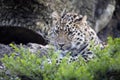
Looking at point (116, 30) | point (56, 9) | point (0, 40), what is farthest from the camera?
point (116, 30)

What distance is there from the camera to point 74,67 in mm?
4273

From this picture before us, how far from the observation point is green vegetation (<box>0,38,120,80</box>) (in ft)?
13.5

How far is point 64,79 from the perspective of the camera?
13.5 ft

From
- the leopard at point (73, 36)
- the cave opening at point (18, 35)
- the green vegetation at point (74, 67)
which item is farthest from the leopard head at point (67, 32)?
the cave opening at point (18, 35)

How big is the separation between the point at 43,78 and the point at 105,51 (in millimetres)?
772

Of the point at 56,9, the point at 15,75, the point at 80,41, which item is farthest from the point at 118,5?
the point at 15,75

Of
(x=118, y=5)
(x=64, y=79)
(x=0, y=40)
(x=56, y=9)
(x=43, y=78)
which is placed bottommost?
(x=64, y=79)

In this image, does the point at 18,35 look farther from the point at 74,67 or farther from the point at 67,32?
the point at 74,67

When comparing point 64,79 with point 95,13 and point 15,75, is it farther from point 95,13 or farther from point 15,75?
point 95,13

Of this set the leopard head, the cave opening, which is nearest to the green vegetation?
the leopard head

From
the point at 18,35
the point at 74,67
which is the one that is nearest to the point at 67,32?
the point at 74,67

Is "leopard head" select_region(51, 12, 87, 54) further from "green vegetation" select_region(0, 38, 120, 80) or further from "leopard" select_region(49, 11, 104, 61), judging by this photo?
"green vegetation" select_region(0, 38, 120, 80)

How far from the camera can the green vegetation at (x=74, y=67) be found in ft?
13.5

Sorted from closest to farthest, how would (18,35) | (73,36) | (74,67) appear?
(74,67), (73,36), (18,35)
